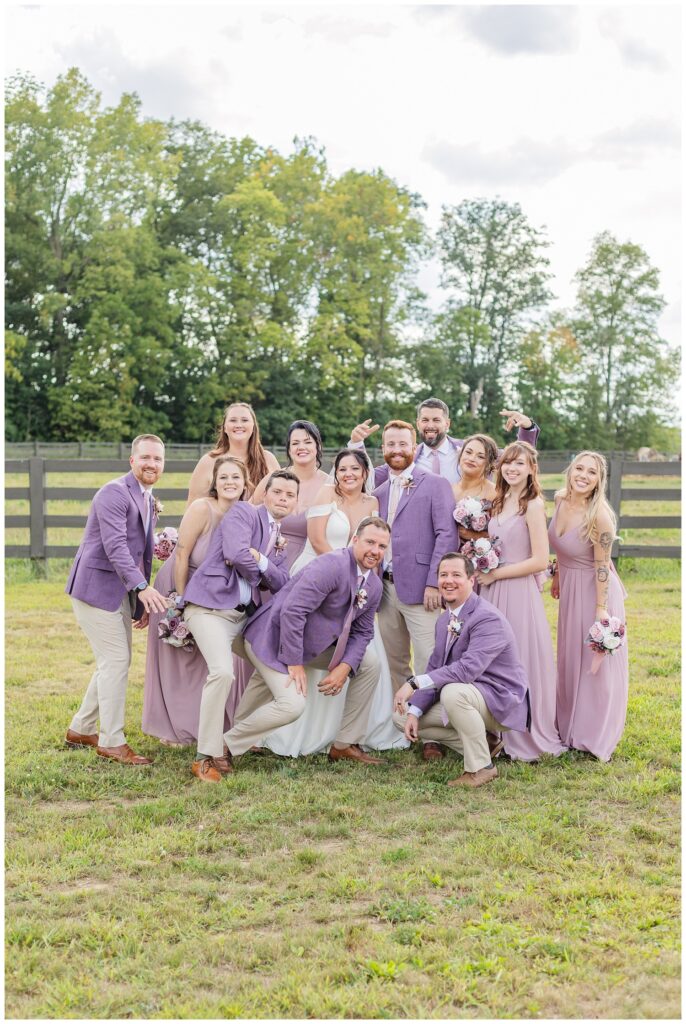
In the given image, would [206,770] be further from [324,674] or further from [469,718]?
[469,718]

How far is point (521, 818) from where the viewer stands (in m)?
5.32

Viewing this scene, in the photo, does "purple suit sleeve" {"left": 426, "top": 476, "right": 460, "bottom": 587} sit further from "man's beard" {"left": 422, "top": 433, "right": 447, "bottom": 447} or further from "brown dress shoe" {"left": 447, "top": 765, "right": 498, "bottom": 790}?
"brown dress shoe" {"left": 447, "top": 765, "right": 498, "bottom": 790}

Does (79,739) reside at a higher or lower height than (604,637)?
lower

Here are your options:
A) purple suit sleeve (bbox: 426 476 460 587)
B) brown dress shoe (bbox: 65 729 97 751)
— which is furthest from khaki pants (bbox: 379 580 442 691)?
brown dress shoe (bbox: 65 729 97 751)

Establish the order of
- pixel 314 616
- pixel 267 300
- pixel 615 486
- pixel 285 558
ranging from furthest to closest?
pixel 267 300 → pixel 615 486 → pixel 285 558 → pixel 314 616

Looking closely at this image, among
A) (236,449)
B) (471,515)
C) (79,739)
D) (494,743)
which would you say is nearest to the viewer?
(494,743)

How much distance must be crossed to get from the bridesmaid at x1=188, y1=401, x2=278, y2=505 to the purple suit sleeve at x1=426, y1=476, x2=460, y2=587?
1.30 meters

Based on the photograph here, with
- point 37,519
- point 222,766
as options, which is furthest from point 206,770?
point 37,519

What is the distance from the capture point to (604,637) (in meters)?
6.28

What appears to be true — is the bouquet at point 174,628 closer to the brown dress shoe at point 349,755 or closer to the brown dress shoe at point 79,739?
the brown dress shoe at point 79,739

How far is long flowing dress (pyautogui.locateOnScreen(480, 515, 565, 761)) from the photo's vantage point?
6395 mm

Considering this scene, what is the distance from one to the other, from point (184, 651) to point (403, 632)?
1.58 meters

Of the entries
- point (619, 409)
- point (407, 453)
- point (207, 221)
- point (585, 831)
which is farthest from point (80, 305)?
point (585, 831)

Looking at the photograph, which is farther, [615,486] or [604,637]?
[615,486]
